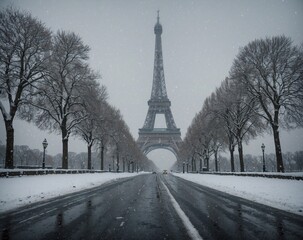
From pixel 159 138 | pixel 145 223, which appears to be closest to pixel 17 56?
pixel 145 223

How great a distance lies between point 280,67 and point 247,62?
3397mm

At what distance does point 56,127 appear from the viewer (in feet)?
110

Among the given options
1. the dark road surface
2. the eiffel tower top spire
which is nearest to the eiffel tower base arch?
the eiffel tower top spire

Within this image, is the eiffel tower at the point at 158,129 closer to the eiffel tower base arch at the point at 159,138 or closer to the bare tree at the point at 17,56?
the eiffel tower base arch at the point at 159,138

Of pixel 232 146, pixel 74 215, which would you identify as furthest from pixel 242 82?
pixel 74 215

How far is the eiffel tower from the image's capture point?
107m

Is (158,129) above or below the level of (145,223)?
above

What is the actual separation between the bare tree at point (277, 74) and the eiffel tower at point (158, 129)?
77.6m

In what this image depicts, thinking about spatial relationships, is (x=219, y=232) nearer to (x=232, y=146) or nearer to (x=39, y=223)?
(x=39, y=223)

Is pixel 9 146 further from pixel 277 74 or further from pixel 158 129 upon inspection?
pixel 158 129

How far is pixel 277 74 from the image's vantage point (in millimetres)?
27812

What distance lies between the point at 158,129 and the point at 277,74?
85991 millimetres

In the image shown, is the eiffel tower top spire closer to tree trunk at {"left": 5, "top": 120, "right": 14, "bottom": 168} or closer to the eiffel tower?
the eiffel tower

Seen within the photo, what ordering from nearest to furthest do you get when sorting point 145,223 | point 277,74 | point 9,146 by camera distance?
point 145,223 < point 9,146 < point 277,74
